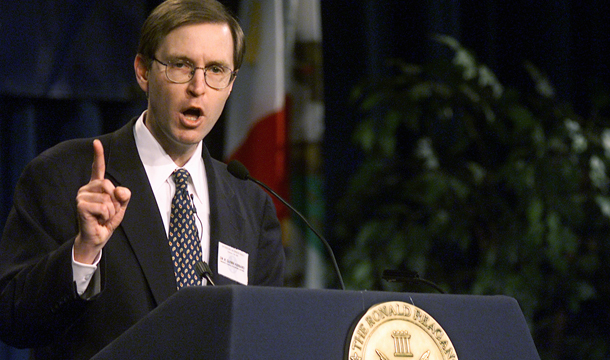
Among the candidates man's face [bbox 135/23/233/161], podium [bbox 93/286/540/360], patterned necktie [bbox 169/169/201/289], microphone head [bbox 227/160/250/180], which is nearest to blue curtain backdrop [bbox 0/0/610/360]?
man's face [bbox 135/23/233/161]

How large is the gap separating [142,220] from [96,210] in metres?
0.38

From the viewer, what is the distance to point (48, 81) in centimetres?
291

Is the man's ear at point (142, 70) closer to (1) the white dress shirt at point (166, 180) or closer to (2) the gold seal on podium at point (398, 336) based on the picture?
(1) the white dress shirt at point (166, 180)

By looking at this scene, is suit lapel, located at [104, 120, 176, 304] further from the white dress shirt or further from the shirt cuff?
the shirt cuff

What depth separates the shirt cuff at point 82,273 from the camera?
Result: 1262 millimetres

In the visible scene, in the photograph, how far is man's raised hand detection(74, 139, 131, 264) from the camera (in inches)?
47.3

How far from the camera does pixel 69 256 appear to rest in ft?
4.13

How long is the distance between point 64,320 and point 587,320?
10.7ft

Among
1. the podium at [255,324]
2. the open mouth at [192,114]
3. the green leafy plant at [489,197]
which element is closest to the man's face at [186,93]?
the open mouth at [192,114]

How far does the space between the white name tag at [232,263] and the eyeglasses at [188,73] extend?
14.3 inches

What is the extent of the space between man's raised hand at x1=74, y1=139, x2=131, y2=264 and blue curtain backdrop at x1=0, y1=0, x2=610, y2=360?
1.76 m

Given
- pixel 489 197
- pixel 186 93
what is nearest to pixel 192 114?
pixel 186 93

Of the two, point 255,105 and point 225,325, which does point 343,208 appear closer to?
point 255,105

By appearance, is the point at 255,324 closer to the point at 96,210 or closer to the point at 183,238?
the point at 96,210
